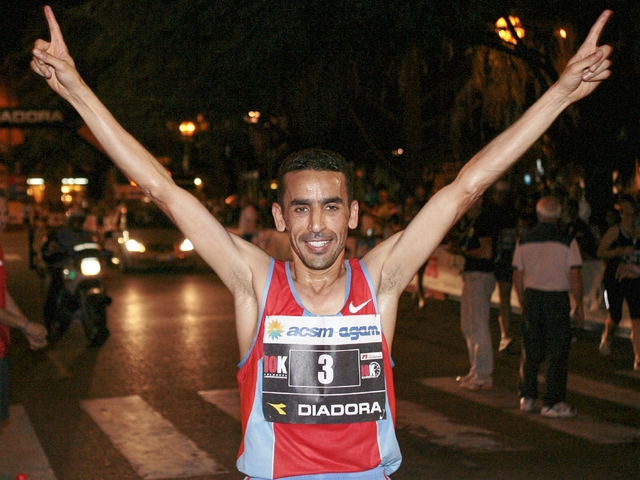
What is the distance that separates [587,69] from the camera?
10.1 feet

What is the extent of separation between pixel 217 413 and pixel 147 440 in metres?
1.00

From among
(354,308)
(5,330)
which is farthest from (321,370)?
(5,330)

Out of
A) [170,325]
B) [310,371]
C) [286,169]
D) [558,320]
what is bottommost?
[170,325]

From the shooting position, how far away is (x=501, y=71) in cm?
1658

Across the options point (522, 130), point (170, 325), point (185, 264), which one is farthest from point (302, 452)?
point (185, 264)

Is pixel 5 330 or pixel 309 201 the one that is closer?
pixel 309 201

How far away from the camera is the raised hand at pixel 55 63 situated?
10.0 feet

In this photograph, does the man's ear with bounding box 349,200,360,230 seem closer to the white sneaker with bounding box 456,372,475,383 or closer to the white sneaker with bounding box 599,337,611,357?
the white sneaker with bounding box 456,372,475,383

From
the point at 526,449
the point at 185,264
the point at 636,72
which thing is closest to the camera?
the point at 526,449

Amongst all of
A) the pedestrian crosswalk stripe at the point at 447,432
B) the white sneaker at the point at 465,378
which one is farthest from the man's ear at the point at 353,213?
the white sneaker at the point at 465,378

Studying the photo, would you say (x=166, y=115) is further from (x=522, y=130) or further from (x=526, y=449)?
(x=522, y=130)

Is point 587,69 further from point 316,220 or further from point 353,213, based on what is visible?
point 316,220

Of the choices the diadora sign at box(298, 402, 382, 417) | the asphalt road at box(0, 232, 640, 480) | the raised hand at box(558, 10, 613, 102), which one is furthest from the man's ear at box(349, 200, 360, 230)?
the asphalt road at box(0, 232, 640, 480)

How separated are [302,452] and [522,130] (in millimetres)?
1306
